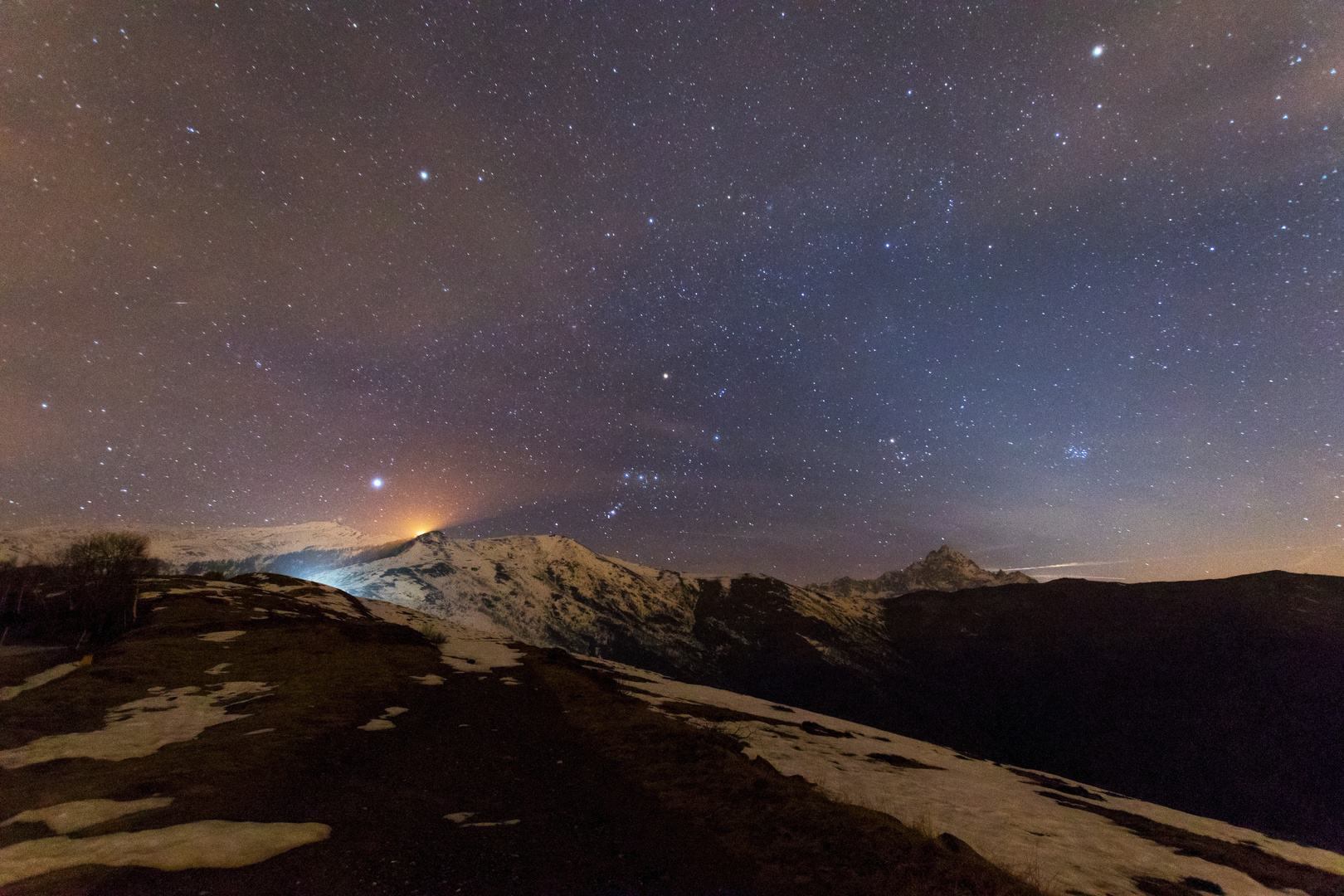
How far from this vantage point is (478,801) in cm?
1341

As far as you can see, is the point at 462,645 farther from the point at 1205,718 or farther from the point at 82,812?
the point at 1205,718

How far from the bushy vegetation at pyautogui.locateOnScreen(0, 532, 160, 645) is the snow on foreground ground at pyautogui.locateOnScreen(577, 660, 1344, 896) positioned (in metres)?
40.5

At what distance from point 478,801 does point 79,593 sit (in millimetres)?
54437

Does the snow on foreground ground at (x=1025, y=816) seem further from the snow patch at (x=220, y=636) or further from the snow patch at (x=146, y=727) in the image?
the snow patch at (x=220, y=636)

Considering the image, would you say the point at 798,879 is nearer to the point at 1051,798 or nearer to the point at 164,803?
the point at 164,803

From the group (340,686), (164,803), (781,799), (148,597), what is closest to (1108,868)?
(781,799)

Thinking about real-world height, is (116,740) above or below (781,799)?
below

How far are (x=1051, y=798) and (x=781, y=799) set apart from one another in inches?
1063

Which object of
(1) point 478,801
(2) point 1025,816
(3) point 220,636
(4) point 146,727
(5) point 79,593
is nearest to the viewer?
(1) point 478,801

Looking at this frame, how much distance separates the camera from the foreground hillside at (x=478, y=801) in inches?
366

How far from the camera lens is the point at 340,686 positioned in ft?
85.3

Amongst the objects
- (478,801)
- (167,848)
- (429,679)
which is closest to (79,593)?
(429,679)

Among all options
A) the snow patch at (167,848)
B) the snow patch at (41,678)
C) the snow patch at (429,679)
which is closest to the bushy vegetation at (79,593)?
the snow patch at (41,678)

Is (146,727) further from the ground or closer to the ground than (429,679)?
further from the ground
